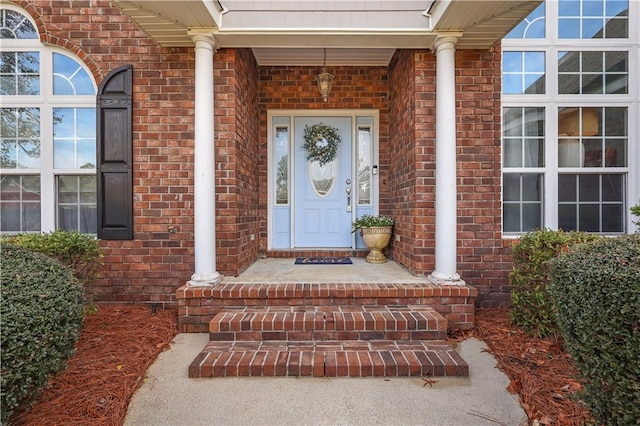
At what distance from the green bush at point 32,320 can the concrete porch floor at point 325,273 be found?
1372 millimetres

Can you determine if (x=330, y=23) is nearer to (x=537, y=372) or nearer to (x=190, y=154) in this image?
(x=190, y=154)

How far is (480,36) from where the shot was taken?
3.10m

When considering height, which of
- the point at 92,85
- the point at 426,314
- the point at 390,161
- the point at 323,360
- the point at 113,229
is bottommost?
the point at 323,360

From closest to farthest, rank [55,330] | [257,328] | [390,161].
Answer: [55,330], [257,328], [390,161]

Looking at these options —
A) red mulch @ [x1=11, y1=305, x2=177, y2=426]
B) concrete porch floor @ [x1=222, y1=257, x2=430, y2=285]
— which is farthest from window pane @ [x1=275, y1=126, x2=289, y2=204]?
red mulch @ [x1=11, y1=305, x2=177, y2=426]

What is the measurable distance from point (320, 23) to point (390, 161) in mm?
2057

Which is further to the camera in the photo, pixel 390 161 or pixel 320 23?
pixel 390 161

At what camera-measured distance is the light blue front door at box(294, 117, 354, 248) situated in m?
4.66

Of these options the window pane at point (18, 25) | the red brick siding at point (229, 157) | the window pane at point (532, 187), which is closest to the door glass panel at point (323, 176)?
the red brick siding at point (229, 157)

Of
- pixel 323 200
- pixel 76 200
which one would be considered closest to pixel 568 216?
pixel 323 200

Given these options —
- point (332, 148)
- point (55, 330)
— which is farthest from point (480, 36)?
point (55, 330)

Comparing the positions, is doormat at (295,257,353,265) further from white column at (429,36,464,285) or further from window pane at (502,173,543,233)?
window pane at (502,173,543,233)

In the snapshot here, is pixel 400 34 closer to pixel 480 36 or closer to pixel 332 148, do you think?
pixel 480 36

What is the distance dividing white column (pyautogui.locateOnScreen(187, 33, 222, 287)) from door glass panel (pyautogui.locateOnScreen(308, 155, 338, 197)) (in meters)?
1.86
